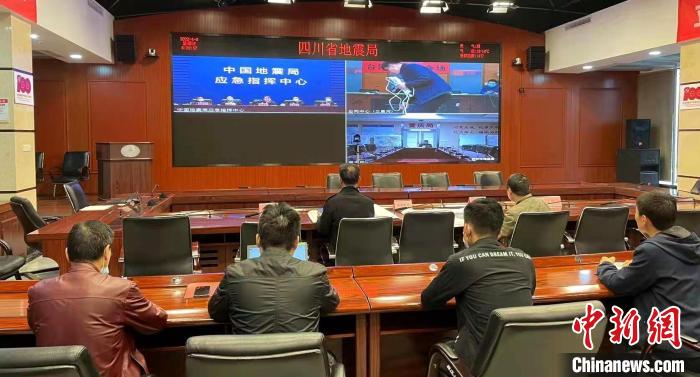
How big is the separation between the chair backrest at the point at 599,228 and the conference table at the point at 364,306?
4.47 feet

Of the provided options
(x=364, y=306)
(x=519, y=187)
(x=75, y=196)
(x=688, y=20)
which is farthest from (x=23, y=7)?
(x=688, y=20)

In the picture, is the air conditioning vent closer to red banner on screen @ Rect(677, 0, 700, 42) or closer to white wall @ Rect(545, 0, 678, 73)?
white wall @ Rect(545, 0, 678, 73)

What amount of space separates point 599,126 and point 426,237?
7.79 m

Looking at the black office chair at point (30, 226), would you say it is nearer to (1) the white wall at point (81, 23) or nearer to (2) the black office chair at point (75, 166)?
(1) the white wall at point (81, 23)

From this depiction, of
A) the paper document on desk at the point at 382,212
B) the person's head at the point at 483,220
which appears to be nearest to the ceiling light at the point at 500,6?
the paper document on desk at the point at 382,212

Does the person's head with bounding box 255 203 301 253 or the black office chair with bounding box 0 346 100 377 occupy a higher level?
the person's head with bounding box 255 203 301 253

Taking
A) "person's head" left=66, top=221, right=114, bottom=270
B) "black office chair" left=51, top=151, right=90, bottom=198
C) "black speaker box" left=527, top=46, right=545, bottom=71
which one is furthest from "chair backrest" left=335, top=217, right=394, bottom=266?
"black speaker box" left=527, top=46, right=545, bottom=71

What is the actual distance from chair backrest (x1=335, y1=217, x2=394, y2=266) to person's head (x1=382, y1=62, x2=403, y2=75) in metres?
6.00

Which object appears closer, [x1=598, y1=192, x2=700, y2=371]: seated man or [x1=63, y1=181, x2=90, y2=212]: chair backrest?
[x1=598, y1=192, x2=700, y2=371]: seated man

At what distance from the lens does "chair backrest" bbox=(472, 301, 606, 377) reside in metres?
1.71

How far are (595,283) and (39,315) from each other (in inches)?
90.7

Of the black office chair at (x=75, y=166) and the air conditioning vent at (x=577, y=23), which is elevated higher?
the air conditioning vent at (x=577, y=23)

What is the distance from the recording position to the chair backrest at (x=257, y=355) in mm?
1485

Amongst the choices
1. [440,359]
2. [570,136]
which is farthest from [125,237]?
[570,136]
